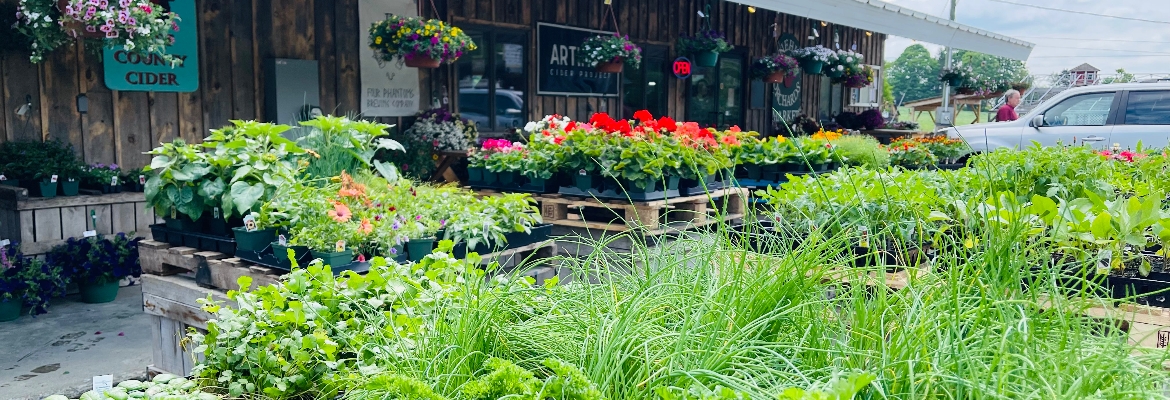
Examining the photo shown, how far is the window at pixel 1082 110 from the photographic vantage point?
9336 millimetres

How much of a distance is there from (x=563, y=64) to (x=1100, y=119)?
5.46m

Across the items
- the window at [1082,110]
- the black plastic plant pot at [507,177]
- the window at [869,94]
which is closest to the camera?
the black plastic plant pot at [507,177]

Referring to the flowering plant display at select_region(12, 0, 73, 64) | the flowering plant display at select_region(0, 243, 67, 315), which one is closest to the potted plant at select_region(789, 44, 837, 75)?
the flowering plant display at select_region(12, 0, 73, 64)

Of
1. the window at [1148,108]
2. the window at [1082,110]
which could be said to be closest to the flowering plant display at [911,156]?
the window at [1082,110]

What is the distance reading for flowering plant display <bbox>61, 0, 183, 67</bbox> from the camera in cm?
450

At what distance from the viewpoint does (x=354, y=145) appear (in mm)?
4000

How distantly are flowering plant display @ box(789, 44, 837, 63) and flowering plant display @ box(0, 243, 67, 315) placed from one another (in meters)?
8.60

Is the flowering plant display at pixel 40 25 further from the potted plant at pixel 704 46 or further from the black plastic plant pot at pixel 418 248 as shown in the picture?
the potted plant at pixel 704 46

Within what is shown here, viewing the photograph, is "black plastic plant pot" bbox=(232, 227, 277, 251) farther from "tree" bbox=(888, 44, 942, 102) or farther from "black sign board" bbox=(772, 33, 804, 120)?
"tree" bbox=(888, 44, 942, 102)

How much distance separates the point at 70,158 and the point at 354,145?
7.38ft

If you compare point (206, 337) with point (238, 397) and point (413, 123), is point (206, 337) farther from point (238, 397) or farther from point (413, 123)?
point (413, 123)

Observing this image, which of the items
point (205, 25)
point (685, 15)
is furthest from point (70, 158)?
point (685, 15)

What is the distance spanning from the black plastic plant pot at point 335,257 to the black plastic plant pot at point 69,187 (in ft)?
9.28

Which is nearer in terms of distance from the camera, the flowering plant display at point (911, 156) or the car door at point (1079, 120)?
the flowering plant display at point (911, 156)
